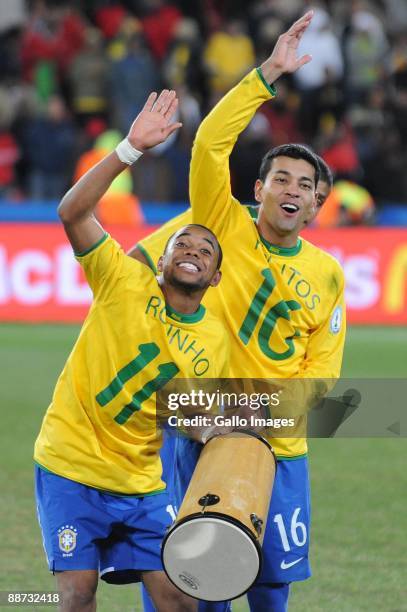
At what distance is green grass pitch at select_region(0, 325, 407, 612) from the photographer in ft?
23.8

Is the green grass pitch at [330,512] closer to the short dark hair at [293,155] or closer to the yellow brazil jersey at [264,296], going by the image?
the yellow brazil jersey at [264,296]

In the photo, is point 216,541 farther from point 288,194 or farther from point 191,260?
point 288,194

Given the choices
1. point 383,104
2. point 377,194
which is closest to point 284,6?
point 383,104

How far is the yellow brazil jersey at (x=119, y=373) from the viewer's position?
5.56 m

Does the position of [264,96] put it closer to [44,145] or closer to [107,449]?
[107,449]

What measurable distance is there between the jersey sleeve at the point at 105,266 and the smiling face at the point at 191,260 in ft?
0.56

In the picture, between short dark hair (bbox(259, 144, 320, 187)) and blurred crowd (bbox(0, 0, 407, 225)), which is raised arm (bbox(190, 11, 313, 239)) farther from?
blurred crowd (bbox(0, 0, 407, 225))

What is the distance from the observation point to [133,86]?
19688 mm

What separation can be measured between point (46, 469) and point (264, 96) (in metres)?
1.95

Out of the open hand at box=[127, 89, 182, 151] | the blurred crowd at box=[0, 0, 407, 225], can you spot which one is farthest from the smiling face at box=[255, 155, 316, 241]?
the blurred crowd at box=[0, 0, 407, 225]

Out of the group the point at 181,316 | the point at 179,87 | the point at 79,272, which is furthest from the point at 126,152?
the point at 179,87

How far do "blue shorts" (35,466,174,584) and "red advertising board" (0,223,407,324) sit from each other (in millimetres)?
11020

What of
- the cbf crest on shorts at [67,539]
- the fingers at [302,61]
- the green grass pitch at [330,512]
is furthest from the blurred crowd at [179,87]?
the cbf crest on shorts at [67,539]

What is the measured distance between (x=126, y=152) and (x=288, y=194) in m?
0.93
